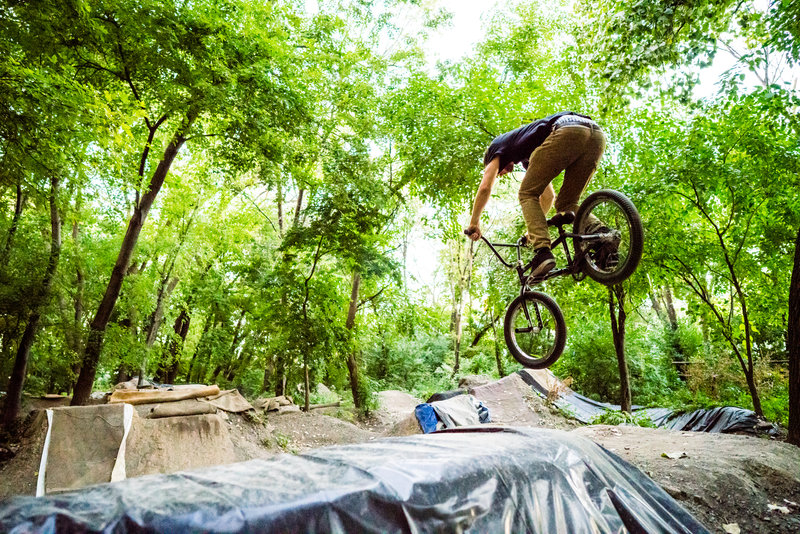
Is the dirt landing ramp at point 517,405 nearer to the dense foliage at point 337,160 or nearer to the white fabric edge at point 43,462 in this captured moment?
the dense foliage at point 337,160

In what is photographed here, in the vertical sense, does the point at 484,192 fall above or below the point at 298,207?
below

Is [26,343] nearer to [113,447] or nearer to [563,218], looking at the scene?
[113,447]

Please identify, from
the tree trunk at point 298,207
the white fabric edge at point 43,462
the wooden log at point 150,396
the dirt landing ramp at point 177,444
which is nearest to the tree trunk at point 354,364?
the tree trunk at point 298,207

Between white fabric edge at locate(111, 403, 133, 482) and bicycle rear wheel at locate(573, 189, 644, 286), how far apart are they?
21.0 ft

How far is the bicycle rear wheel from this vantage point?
342cm

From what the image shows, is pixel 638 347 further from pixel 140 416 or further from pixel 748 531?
pixel 140 416

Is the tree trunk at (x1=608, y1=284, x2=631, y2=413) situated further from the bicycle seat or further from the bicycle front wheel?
the bicycle seat

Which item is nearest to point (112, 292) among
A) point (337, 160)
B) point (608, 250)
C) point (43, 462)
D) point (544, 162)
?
point (43, 462)

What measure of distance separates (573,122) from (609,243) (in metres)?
1.01

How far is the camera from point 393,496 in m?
1.74

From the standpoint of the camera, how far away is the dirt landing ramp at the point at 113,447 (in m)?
5.80

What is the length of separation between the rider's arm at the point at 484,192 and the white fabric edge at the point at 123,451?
5.72 metres

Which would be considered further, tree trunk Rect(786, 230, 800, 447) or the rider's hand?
tree trunk Rect(786, 230, 800, 447)

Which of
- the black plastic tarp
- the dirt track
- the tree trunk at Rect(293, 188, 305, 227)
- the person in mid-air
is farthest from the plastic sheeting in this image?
the tree trunk at Rect(293, 188, 305, 227)
